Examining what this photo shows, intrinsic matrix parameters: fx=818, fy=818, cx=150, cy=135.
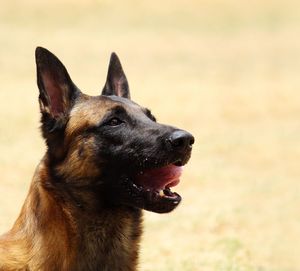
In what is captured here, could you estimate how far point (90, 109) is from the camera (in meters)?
6.05

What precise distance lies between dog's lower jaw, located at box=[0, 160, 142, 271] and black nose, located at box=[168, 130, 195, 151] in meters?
0.64

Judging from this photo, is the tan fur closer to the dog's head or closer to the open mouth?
the dog's head

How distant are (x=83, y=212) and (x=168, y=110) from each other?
18.3m

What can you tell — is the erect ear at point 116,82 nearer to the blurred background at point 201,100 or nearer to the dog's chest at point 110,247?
the dog's chest at point 110,247

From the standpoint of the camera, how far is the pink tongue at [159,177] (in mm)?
5941

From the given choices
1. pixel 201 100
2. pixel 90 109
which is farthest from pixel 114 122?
pixel 201 100

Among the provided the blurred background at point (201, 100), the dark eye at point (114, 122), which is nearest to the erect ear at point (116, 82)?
the dark eye at point (114, 122)

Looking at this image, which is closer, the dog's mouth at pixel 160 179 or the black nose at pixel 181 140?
the black nose at pixel 181 140

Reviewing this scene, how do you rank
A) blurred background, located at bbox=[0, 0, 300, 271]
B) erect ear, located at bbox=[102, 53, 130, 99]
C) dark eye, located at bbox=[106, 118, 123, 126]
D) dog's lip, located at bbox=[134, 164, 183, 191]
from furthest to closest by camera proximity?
blurred background, located at bbox=[0, 0, 300, 271], erect ear, located at bbox=[102, 53, 130, 99], dark eye, located at bbox=[106, 118, 123, 126], dog's lip, located at bbox=[134, 164, 183, 191]

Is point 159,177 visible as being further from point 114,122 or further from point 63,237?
point 63,237

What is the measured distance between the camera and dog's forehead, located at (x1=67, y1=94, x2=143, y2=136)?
19.6ft

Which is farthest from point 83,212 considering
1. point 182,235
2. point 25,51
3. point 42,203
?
point 25,51

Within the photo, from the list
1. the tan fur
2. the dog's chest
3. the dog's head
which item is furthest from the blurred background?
the dog's head

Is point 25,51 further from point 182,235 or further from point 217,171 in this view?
point 182,235
